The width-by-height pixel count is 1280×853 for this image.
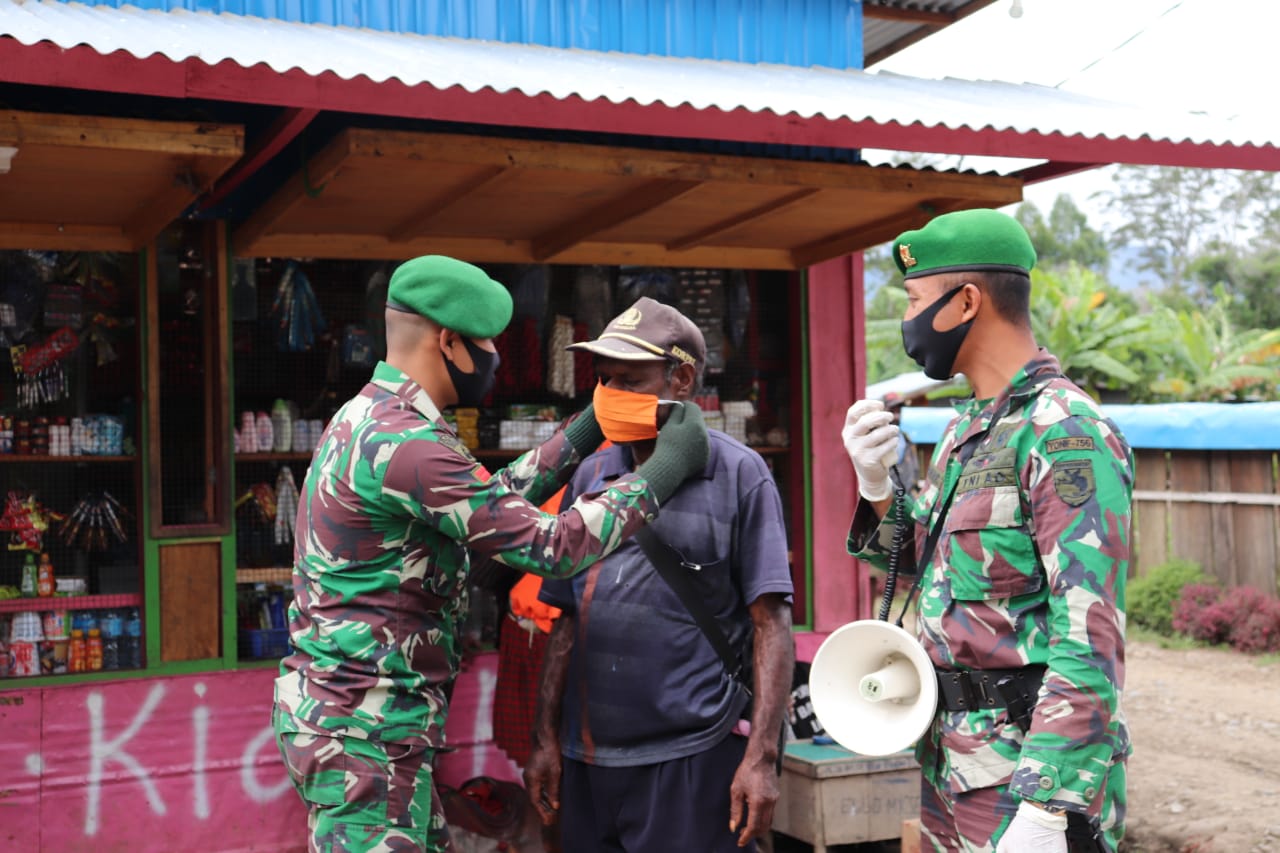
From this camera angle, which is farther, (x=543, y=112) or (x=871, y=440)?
(x=543, y=112)

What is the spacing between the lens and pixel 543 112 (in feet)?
14.3

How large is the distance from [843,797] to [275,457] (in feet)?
10.3

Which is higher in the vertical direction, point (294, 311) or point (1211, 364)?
point (1211, 364)

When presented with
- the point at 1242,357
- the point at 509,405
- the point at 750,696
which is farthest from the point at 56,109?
the point at 1242,357

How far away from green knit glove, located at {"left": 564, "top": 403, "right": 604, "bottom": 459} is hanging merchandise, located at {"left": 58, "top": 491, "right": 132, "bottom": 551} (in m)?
3.19

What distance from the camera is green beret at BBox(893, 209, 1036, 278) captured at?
104 inches

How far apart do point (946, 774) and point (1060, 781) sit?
0.38 meters

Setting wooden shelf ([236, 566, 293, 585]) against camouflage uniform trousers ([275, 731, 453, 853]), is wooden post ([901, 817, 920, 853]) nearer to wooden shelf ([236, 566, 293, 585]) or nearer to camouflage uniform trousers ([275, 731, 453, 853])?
camouflage uniform trousers ([275, 731, 453, 853])

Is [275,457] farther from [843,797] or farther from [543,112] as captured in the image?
[843,797]

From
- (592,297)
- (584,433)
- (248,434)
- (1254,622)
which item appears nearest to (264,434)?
(248,434)

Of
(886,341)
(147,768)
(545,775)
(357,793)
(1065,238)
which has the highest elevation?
(1065,238)

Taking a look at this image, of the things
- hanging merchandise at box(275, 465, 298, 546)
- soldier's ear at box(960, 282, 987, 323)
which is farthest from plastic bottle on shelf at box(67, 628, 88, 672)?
soldier's ear at box(960, 282, 987, 323)

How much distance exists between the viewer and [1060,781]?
2264mm

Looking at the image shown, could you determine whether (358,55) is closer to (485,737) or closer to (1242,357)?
(485,737)
